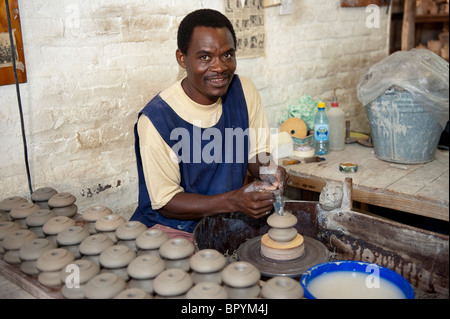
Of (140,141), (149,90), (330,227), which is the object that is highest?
(149,90)

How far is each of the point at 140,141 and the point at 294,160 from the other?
3.69ft

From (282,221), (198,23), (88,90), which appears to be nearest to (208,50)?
(198,23)

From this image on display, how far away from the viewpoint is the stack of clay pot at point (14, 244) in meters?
1.73

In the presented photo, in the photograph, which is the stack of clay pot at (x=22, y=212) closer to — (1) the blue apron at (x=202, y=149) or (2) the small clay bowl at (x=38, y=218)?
(2) the small clay bowl at (x=38, y=218)

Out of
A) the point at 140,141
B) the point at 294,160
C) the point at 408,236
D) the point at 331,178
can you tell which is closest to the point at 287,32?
the point at 294,160

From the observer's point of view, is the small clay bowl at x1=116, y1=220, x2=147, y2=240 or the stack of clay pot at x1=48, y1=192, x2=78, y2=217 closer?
the small clay bowl at x1=116, y1=220, x2=147, y2=240

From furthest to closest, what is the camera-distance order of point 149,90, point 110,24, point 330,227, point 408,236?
point 149,90, point 110,24, point 330,227, point 408,236

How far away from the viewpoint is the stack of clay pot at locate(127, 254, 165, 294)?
1467mm

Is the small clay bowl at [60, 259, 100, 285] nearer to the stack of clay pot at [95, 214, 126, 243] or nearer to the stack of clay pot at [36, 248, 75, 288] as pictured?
the stack of clay pot at [36, 248, 75, 288]

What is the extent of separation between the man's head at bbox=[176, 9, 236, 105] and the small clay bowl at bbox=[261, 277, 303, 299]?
1190 millimetres

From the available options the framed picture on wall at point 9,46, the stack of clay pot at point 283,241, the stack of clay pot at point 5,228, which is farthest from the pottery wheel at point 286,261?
the framed picture on wall at point 9,46

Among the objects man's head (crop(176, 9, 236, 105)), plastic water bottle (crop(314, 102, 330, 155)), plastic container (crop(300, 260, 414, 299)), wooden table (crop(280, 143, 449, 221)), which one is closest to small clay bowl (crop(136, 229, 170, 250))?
plastic container (crop(300, 260, 414, 299))

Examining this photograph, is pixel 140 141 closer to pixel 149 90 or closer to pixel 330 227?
pixel 149 90
